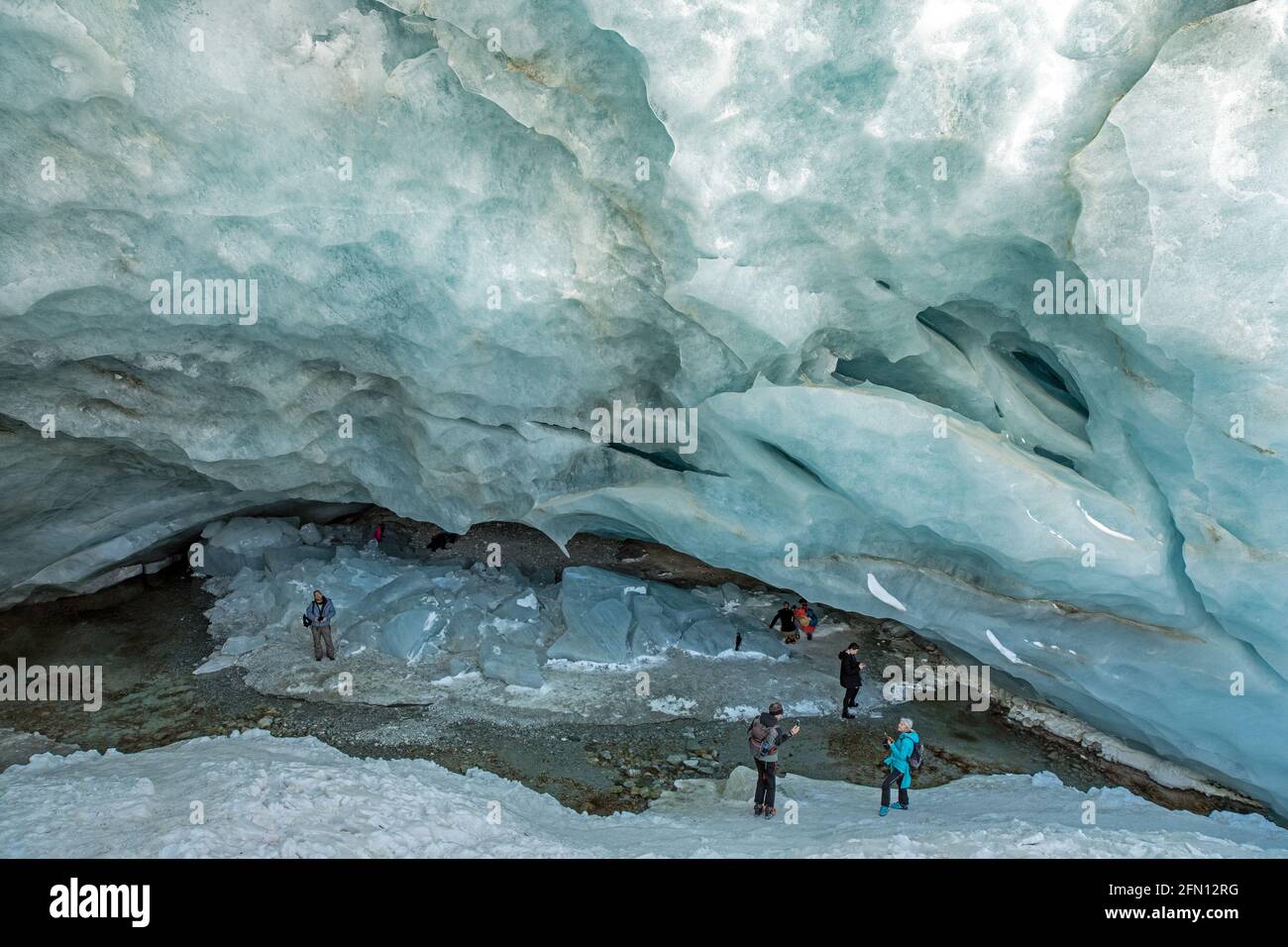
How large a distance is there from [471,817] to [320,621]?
193 inches

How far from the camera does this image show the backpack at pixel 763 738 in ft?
27.6

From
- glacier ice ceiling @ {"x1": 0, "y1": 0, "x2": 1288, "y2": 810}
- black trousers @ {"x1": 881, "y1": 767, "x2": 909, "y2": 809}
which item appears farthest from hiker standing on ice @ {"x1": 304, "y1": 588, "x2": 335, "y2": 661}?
black trousers @ {"x1": 881, "y1": 767, "x2": 909, "y2": 809}

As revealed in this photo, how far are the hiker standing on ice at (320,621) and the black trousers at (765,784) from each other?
637 centimetres

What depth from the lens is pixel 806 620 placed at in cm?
1355

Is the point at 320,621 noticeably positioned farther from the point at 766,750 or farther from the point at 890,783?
the point at 890,783

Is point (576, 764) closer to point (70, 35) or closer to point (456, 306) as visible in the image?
point (456, 306)

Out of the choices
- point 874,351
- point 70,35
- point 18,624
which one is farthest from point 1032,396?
point 18,624

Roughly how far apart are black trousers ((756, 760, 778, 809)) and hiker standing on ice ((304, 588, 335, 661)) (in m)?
6.37

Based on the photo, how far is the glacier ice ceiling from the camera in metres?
Result: 7.51

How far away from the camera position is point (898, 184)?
839 centimetres

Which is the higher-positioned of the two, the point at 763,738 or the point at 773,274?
the point at 773,274

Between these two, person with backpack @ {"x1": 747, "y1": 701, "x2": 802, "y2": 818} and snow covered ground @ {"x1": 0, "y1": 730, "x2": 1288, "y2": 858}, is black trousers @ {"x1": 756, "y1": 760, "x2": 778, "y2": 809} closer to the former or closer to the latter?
person with backpack @ {"x1": 747, "y1": 701, "x2": 802, "y2": 818}

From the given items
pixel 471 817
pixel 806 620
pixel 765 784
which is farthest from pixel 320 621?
pixel 806 620

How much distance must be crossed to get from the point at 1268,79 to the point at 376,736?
35.3 ft
